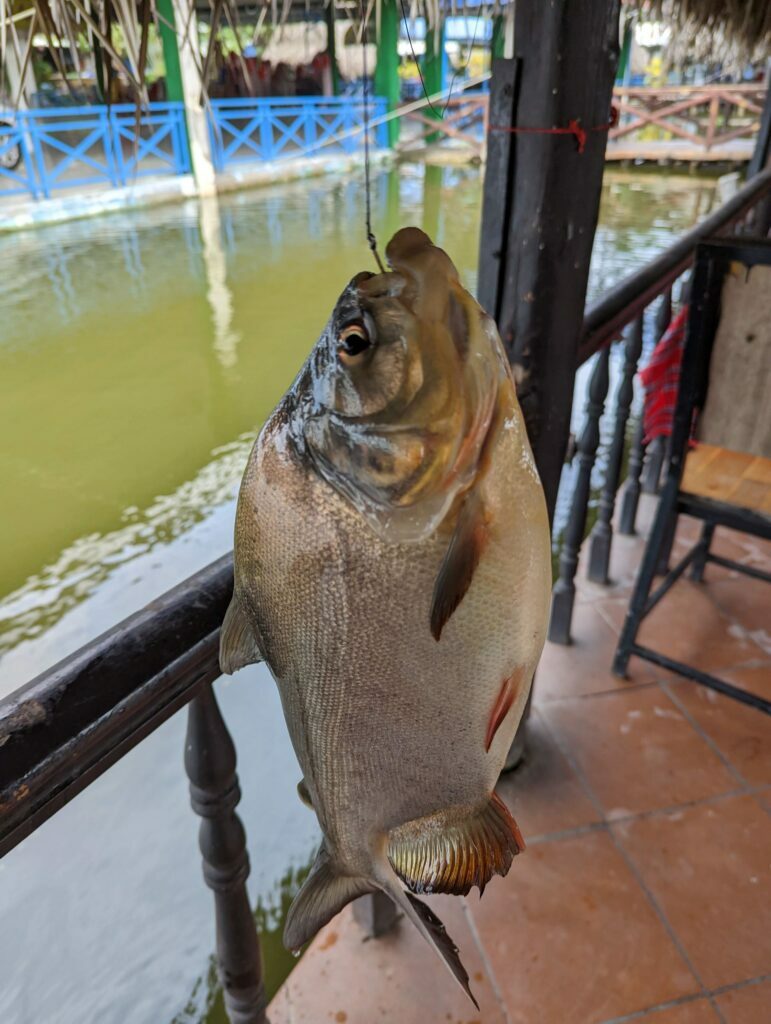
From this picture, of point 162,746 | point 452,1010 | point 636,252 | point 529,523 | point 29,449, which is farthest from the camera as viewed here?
point 636,252

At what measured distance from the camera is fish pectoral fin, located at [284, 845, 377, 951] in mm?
915

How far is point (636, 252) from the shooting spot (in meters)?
9.10

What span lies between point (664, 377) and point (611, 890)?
1.42 metres

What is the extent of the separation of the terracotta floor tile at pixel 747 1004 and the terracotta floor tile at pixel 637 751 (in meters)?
0.46

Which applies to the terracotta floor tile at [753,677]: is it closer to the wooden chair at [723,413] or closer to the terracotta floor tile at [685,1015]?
the wooden chair at [723,413]

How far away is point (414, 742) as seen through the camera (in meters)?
0.83

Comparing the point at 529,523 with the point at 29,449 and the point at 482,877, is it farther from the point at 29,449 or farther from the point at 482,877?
the point at 29,449

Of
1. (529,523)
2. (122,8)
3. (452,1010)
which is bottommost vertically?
(452,1010)

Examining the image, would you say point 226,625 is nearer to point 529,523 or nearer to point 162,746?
point 529,523

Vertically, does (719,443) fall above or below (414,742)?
below

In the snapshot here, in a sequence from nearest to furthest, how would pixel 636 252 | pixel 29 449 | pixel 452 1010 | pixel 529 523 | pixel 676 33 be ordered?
pixel 529 523 → pixel 452 1010 → pixel 676 33 → pixel 29 449 → pixel 636 252

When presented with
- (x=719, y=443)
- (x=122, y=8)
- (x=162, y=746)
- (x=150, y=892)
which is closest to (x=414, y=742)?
(x=122, y=8)

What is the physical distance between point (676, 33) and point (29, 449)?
15.4ft

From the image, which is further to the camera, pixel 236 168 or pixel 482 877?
pixel 236 168
